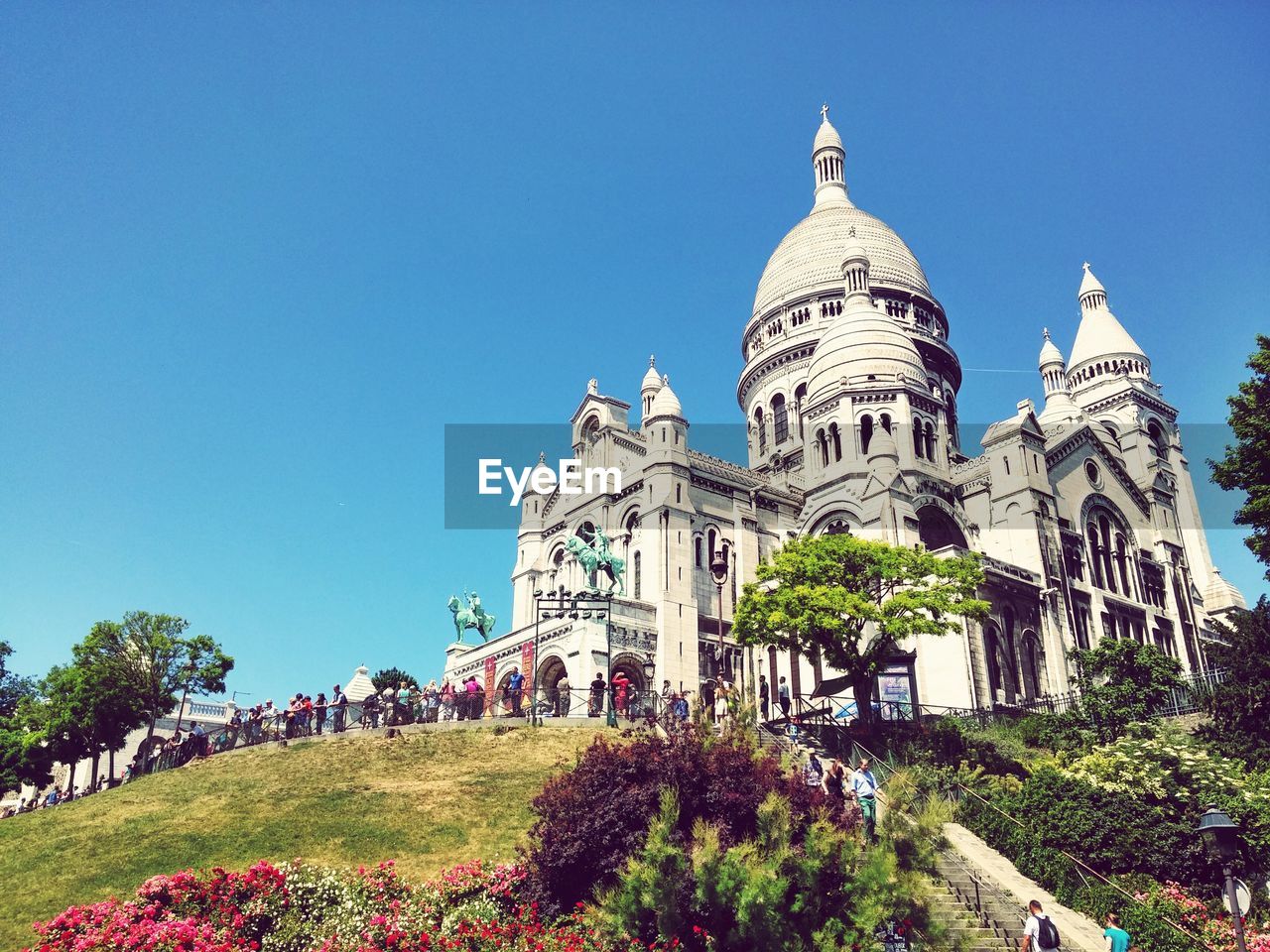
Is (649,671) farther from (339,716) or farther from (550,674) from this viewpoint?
(339,716)

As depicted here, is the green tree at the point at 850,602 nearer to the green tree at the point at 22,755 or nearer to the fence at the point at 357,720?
the fence at the point at 357,720

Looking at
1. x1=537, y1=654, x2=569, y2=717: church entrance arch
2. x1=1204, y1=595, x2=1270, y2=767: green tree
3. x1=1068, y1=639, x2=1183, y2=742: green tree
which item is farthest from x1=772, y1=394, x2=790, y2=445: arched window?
x1=1204, y1=595, x2=1270, y2=767: green tree

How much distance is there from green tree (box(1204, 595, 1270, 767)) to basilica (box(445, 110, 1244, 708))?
12.0m

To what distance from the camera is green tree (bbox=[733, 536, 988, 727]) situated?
33.8m

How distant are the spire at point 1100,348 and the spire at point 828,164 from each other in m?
19.8

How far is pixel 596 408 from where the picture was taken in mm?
56188

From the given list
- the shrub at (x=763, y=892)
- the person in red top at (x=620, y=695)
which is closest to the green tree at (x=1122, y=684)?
the person in red top at (x=620, y=695)

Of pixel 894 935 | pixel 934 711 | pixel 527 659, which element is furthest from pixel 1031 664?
pixel 894 935

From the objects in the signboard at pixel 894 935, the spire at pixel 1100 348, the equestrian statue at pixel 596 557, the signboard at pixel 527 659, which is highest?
the spire at pixel 1100 348

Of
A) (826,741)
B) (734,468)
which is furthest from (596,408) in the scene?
(826,741)

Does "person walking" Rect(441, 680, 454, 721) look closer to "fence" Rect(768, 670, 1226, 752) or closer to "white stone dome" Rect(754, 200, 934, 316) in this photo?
"fence" Rect(768, 670, 1226, 752)

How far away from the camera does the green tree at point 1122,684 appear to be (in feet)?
106

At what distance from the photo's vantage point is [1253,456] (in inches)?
1303

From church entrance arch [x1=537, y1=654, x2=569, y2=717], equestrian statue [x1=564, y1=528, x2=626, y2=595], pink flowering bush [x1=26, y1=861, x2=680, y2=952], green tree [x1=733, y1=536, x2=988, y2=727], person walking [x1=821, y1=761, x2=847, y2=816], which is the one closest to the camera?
pink flowering bush [x1=26, y1=861, x2=680, y2=952]
